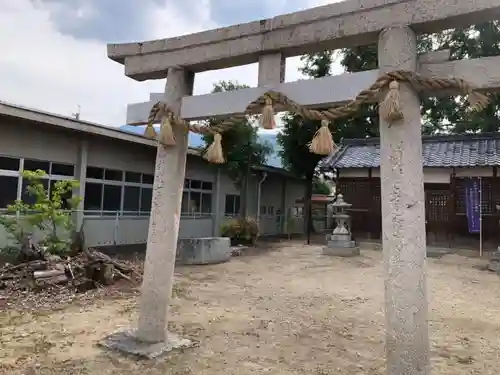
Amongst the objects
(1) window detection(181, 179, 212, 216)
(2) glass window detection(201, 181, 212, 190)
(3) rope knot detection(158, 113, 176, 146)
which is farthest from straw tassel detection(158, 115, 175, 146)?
(2) glass window detection(201, 181, 212, 190)

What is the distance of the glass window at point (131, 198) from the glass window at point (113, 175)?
1.58ft

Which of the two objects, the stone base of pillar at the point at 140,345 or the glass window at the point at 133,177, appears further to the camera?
the glass window at the point at 133,177

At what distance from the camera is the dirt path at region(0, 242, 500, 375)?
4.13 m

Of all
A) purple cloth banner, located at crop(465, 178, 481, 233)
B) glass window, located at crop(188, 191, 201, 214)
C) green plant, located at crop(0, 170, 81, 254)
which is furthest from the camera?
glass window, located at crop(188, 191, 201, 214)

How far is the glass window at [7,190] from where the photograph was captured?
1008 cm

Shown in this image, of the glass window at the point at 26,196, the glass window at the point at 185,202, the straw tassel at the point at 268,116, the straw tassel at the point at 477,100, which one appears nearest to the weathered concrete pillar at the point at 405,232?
the straw tassel at the point at 477,100

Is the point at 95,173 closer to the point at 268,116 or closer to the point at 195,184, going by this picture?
the point at 195,184

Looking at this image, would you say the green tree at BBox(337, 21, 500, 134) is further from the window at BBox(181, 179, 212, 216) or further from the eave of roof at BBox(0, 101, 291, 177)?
the eave of roof at BBox(0, 101, 291, 177)

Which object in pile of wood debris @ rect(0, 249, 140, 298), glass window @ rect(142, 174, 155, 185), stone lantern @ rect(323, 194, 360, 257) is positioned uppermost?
glass window @ rect(142, 174, 155, 185)

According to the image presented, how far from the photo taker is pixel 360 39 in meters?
3.48

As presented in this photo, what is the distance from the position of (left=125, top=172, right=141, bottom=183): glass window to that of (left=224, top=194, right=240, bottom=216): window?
5.34 m

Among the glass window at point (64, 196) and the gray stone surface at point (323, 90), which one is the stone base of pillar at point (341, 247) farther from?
the gray stone surface at point (323, 90)

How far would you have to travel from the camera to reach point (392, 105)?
2963 millimetres

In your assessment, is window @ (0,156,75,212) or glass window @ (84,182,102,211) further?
glass window @ (84,182,102,211)
